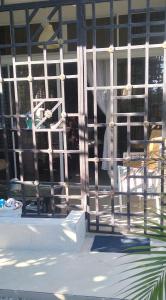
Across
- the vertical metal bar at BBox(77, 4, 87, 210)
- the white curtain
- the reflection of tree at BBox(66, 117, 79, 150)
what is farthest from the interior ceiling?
the reflection of tree at BBox(66, 117, 79, 150)

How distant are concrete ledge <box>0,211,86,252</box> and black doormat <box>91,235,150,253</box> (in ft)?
0.59

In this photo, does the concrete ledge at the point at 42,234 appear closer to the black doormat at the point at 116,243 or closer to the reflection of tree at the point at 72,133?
the black doormat at the point at 116,243

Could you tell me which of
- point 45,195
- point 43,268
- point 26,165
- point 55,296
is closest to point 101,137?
point 26,165

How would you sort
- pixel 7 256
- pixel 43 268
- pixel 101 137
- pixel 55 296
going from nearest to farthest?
pixel 55 296 → pixel 43 268 → pixel 7 256 → pixel 101 137

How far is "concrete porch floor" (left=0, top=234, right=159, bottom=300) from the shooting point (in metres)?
2.38

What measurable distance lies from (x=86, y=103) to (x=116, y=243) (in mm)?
1394

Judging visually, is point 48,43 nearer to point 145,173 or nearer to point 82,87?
point 82,87

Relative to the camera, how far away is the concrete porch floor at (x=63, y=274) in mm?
2377

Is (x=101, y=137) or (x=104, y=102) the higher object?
(x=104, y=102)

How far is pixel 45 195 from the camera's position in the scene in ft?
11.2

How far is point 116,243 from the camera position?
307cm

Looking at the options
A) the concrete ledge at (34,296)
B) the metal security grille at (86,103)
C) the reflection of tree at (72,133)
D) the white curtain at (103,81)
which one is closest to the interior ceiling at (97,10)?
the metal security grille at (86,103)

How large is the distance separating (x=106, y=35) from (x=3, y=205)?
268cm

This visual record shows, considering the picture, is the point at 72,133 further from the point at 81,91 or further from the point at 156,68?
the point at 81,91
